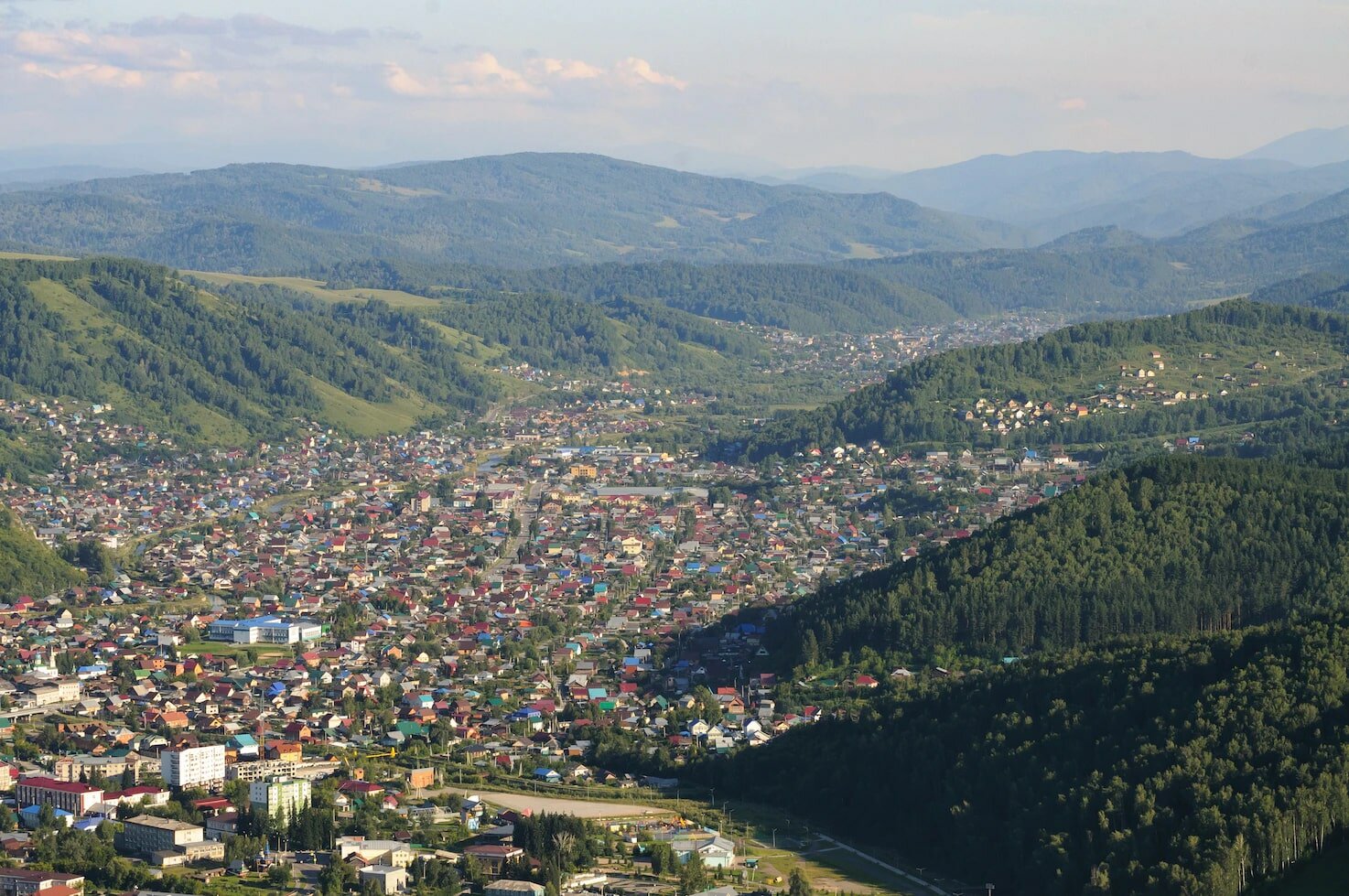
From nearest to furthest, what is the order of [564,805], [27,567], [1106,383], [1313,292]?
[564,805] → [27,567] → [1106,383] → [1313,292]

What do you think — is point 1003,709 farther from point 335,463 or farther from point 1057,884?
point 335,463

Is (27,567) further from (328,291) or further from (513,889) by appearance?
(328,291)

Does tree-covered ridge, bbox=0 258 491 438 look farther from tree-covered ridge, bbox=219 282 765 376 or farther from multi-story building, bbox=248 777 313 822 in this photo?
multi-story building, bbox=248 777 313 822

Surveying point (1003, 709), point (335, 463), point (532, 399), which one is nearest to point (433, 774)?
point (1003, 709)

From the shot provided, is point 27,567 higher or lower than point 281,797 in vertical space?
lower

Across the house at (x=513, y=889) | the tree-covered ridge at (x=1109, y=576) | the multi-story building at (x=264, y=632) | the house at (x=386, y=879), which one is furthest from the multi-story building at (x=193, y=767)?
the tree-covered ridge at (x=1109, y=576)

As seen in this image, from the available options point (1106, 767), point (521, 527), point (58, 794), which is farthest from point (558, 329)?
point (1106, 767)
